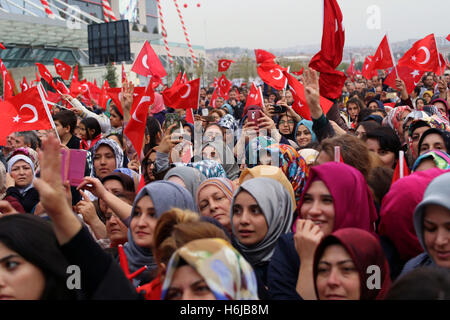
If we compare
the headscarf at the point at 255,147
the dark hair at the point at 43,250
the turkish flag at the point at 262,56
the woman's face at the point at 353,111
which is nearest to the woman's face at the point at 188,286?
the dark hair at the point at 43,250

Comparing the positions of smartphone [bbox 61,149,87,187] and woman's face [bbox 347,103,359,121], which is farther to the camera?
woman's face [bbox 347,103,359,121]

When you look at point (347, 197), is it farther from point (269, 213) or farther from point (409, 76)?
point (409, 76)

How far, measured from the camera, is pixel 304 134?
5.73 metres

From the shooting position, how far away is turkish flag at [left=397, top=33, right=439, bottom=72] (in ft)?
26.8

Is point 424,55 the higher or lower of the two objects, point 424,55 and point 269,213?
the higher

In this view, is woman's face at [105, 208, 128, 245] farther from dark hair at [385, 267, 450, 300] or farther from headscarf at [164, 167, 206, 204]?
dark hair at [385, 267, 450, 300]

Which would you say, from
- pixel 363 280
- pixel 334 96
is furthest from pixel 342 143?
pixel 334 96

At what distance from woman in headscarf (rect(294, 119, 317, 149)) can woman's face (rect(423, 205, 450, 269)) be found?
3.46 m

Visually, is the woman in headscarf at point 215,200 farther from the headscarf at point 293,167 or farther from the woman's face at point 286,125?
the woman's face at point 286,125

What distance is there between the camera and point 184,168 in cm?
385

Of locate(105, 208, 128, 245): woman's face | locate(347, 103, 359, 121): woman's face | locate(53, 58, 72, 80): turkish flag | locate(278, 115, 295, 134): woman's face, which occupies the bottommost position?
locate(105, 208, 128, 245): woman's face

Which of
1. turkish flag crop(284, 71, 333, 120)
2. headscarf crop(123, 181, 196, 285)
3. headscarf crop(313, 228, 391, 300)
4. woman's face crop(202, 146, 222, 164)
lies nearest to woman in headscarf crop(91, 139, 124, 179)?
woman's face crop(202, 146, 222, 164)

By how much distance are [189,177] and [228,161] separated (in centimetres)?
143

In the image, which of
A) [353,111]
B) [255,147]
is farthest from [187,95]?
[255,147]
